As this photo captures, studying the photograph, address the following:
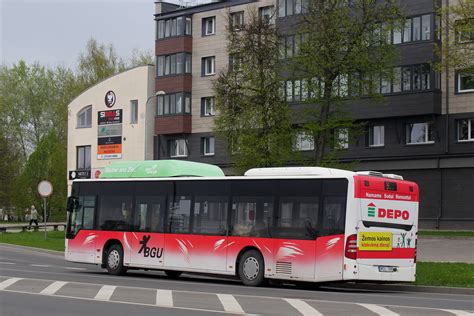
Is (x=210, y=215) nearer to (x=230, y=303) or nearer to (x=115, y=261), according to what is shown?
(x=115, y=261)

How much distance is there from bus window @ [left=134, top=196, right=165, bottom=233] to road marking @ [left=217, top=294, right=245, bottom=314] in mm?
7296

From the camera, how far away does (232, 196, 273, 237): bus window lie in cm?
2285

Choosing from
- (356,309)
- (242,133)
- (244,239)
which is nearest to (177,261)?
(244,239)

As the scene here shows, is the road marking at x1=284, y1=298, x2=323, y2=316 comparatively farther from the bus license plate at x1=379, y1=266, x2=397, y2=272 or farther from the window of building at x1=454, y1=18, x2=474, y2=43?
the window of building at x1=454, y1=18, x2=474, y2=43

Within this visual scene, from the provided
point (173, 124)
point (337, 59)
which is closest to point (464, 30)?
point (337, 59)

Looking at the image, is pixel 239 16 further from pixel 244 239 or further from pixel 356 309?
pixel 356 309

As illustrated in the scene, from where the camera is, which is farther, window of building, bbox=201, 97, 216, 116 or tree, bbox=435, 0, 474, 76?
window of building, bbox=201, 97, 216, 116

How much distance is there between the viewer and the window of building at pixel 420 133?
5134 centimetres

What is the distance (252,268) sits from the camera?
900 inches

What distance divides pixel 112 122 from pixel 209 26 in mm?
12252

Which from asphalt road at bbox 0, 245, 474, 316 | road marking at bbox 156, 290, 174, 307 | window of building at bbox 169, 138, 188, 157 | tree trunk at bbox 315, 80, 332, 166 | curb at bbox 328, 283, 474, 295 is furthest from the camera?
window of building at bbox 169, 138, 188, 157

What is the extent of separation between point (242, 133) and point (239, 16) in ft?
74.8

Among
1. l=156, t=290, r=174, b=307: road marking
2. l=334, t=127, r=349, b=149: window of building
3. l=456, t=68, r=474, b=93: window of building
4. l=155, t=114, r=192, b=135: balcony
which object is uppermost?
l=456, t=68, r=474, b=93: window of building

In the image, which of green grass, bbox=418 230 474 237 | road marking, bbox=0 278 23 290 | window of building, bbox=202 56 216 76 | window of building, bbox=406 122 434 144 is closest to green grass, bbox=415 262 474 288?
road marking, bbox=0 278 23 290
